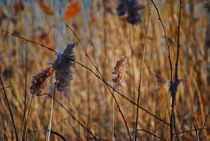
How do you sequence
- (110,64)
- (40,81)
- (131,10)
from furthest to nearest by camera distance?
(110,64) → (131,10) → (40,81)

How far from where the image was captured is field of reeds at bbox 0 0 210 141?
1.56 metres

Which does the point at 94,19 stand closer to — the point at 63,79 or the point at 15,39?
the point at 15,39

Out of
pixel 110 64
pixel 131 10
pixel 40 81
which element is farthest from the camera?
pixel 110 64

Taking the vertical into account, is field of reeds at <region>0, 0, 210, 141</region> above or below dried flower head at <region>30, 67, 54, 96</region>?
above

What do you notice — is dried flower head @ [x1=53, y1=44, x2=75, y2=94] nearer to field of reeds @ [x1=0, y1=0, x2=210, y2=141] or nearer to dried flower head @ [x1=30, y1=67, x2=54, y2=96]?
dried flower head @ [x1=30, y1=67, x2=54, y2=96]

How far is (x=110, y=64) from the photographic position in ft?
7.39

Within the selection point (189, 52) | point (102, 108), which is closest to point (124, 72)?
point (189, 52)

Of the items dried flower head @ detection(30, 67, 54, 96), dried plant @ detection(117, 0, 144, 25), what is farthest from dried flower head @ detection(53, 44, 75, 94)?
dried plant @ detection(117, 0, 144, 25)

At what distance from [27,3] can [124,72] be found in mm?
1667

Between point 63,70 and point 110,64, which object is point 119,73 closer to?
point 63,70

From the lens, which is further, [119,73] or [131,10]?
[131,10]

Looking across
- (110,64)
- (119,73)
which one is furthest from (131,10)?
(110,64)

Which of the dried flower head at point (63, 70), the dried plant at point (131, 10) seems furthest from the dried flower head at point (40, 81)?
the dried plant at point (131, 10)

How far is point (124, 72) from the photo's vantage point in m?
0.92
